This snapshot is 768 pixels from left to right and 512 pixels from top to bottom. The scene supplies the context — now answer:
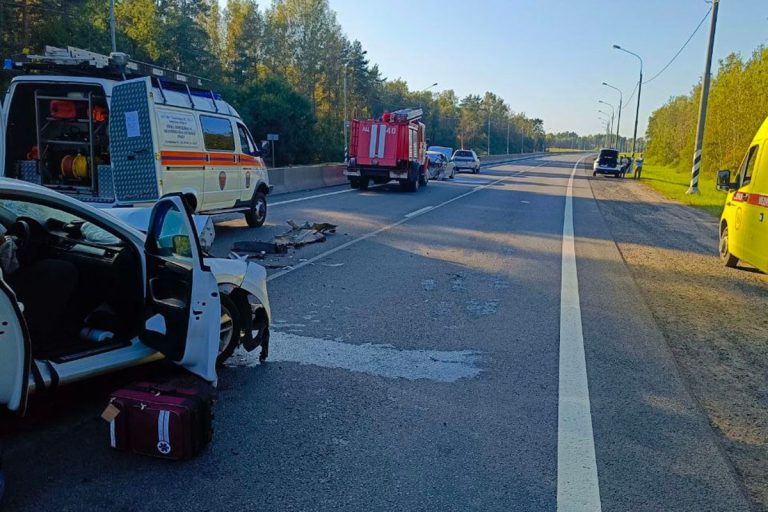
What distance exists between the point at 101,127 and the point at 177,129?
115 centimetres

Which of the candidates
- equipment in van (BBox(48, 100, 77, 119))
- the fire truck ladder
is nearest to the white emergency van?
equipment in van (BBox(48, 100, 77, 119))

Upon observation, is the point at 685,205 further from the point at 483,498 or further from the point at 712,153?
the point at 712,153

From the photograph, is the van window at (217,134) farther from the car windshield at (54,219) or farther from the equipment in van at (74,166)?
the car windshield at (54,219)

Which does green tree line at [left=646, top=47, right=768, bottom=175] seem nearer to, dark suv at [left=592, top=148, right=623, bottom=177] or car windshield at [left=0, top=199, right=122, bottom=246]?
dark suv at [left=592, top=148, right=623, bottom=177]

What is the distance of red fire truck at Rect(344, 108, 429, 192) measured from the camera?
75.9 ft

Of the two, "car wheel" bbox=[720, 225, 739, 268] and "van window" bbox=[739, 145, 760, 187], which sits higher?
"van window" bbox=[739, 145, 760, 187]

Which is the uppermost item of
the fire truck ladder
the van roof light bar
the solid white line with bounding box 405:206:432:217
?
the fire truck ladder

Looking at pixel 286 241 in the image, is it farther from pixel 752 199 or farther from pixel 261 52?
pixel 261 52

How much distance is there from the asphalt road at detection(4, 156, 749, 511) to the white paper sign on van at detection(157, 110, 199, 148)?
3.57 m

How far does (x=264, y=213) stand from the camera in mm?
13062

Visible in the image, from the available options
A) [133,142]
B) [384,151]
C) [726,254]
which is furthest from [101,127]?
[384,151]

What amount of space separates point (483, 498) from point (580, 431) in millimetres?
1038

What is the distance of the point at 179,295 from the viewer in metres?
3.75

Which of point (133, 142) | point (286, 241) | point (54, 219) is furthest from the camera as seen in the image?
point (286, 241)
